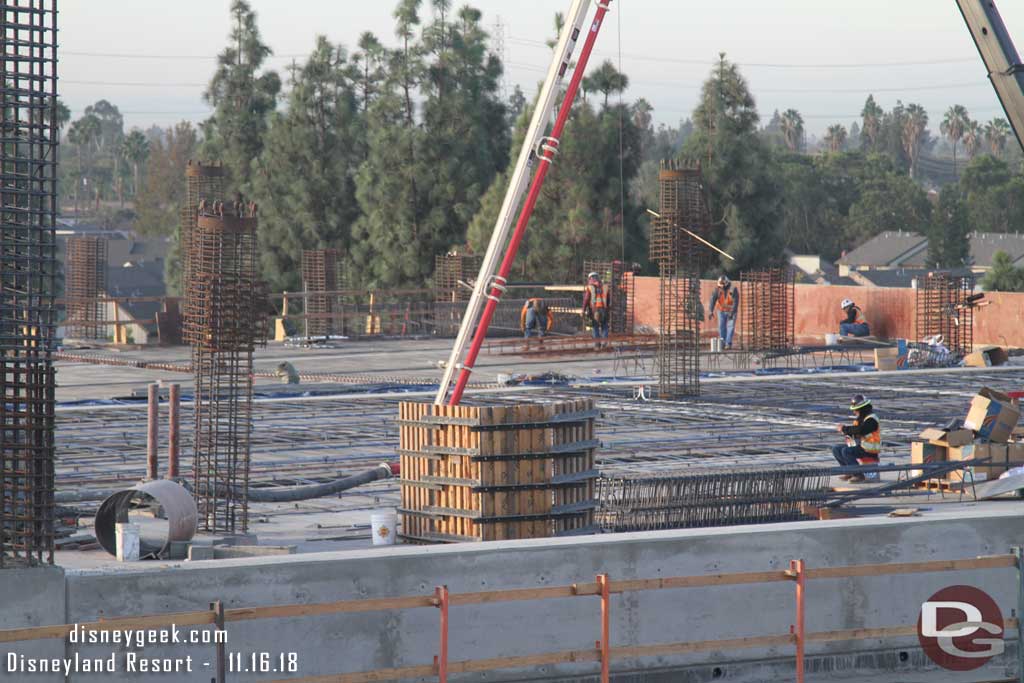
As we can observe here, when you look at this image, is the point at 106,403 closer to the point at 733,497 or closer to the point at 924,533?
the point at 733,497

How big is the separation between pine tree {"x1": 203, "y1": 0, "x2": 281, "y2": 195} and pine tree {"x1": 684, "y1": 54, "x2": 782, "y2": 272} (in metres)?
21.9

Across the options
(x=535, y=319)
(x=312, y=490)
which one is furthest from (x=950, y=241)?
(x=312, y=490)

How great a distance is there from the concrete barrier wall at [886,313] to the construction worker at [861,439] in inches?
859

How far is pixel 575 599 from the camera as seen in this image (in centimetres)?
1247

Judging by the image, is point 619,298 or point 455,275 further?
point 455,275

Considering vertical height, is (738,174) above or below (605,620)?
above

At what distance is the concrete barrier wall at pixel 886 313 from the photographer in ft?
127

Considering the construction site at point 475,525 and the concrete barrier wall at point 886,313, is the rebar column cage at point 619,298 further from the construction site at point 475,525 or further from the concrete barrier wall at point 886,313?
the construction site at point 475,525

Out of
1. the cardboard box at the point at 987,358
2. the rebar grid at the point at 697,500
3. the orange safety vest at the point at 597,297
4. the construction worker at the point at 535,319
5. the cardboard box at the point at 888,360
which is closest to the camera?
the rebar grid at the point at 697,500

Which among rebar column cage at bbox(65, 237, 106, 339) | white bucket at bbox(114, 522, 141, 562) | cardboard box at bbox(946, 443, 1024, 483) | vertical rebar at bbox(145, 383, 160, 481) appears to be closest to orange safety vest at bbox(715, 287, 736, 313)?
cardboard box at bbox(946, 443, 1024, 483)

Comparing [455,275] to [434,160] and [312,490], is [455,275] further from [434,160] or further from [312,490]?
[312,490]

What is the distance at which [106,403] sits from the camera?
29.3m

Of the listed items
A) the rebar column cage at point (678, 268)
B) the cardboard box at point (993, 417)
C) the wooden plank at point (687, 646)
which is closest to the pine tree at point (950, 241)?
the rebar column cage at point (678, 268)

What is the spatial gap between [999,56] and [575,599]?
6878 mm
